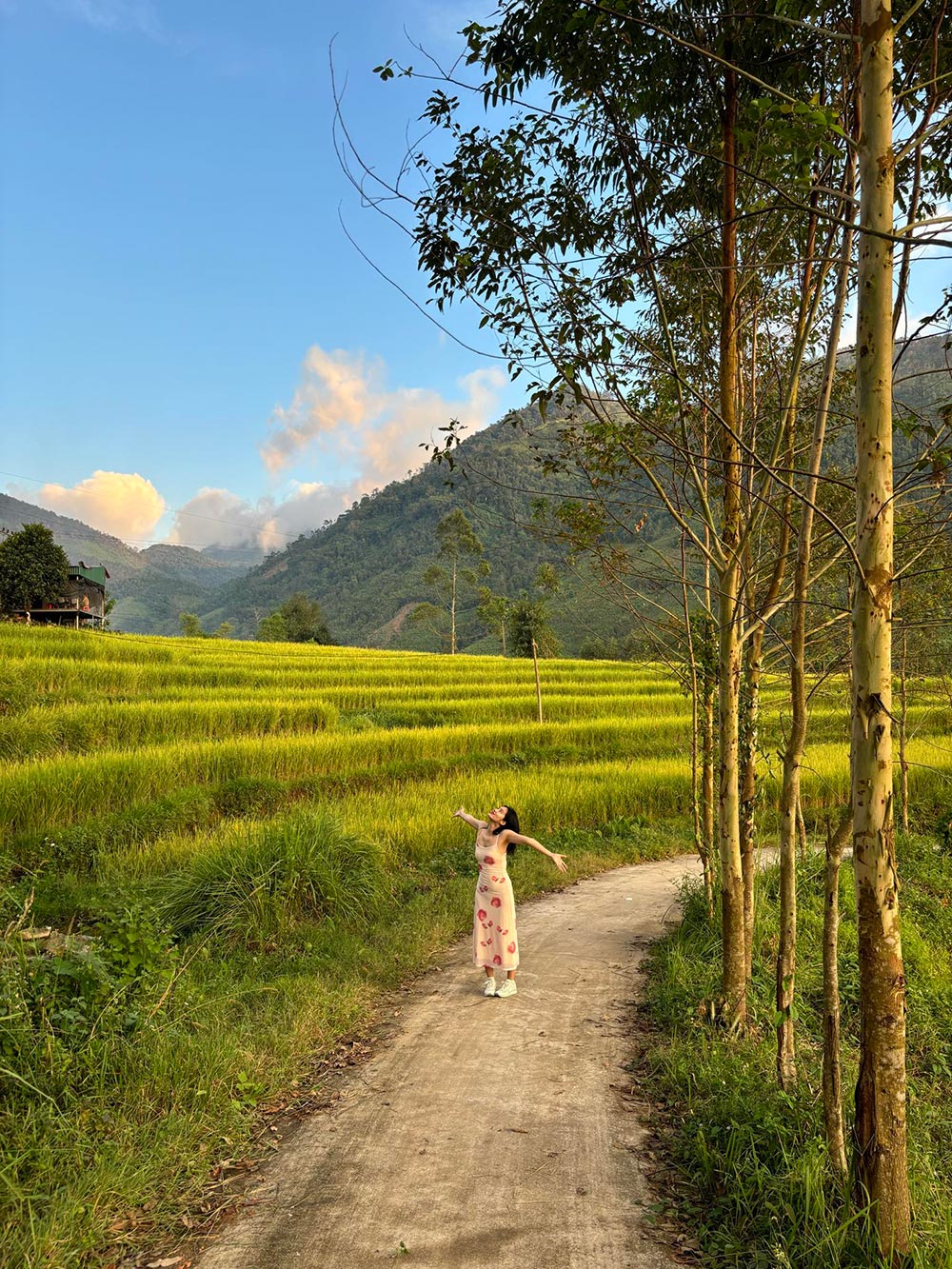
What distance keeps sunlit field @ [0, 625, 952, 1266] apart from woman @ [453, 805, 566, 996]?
3.10 ft

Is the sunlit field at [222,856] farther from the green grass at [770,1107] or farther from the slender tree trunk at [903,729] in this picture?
the green grass at [770,1107]

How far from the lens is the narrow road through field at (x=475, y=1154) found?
127 inches

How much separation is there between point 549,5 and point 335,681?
20.4m

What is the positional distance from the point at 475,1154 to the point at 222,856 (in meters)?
4.57

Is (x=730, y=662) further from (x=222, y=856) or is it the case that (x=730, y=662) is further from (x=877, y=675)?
(x=222, y=856)

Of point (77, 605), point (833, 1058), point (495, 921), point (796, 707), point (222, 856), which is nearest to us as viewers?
point (833, 1058)

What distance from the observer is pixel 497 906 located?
6074 millimetres

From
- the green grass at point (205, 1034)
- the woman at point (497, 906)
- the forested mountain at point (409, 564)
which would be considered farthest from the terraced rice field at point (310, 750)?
the forested mountain at point (409, 564)

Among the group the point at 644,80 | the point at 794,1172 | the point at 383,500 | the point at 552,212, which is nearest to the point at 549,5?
the point at 644,80

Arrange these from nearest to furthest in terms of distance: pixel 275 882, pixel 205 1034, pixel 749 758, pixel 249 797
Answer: pixel 205 1034 → pixel 749 758 → pixel 275 882 → pixel 249 797

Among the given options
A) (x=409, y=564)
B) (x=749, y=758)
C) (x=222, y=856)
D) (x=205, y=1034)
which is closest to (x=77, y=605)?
(x=222, y=856)

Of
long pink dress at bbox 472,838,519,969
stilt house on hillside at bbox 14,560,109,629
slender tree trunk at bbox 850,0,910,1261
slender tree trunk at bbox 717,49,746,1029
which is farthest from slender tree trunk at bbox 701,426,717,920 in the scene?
stilt house on hillside at bbox 14,560,109,629

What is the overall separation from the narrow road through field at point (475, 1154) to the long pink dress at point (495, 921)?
31cm

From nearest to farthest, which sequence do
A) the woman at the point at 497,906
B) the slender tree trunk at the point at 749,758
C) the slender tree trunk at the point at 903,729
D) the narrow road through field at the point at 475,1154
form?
the narrow road through field at the point at 475,1154 → the slender tree trunk at the point at 749,758 → the woman at the point at 497,906 → the slender tree trunk at the point at 903,729
